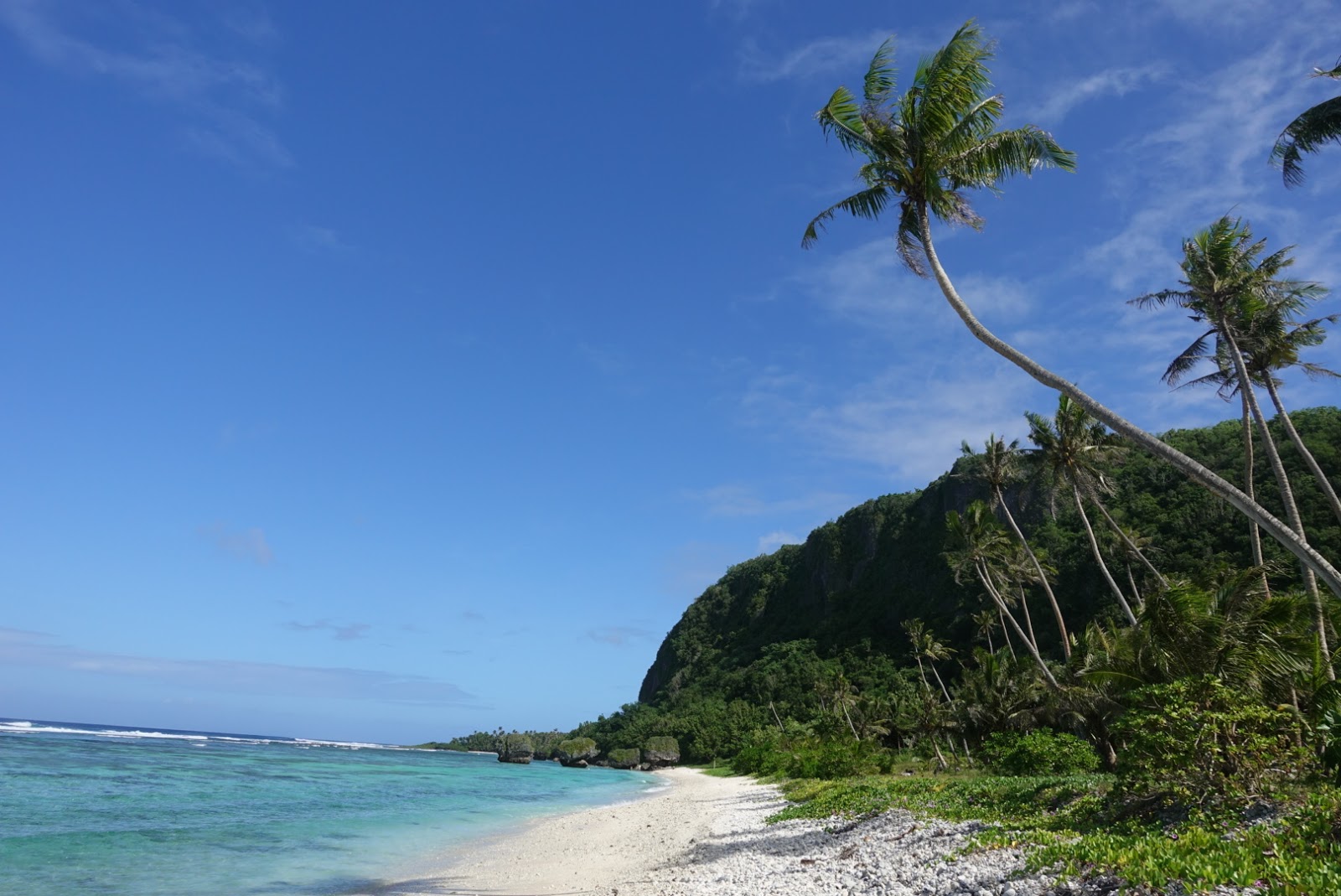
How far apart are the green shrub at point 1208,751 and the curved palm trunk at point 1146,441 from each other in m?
2.14

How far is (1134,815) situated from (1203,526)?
175 feet

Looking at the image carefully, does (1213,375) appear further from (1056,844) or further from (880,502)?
(880,502)

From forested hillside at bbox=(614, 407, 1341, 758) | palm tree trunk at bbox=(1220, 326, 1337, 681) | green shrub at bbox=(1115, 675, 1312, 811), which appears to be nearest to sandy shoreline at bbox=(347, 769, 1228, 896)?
green shrub at bbox=(1115, 675, 1312, 811)

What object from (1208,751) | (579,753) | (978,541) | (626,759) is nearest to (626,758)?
(626,759)

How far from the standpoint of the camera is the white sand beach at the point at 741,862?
8992 millimetres

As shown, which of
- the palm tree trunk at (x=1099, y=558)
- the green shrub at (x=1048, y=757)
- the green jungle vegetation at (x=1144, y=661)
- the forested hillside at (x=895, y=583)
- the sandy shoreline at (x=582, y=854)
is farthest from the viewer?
the forested hillside at (x=895, y=583)

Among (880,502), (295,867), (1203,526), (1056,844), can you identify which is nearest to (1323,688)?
(1056,844)

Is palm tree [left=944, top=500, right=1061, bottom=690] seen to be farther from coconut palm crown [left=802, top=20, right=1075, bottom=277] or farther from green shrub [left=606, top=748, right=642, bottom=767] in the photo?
green shrub [left=606, top=748, right=642, bottom=767]

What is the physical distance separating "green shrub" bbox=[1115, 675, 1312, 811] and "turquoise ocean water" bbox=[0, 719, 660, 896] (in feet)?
40.8

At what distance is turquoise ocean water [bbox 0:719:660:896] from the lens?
13469mm

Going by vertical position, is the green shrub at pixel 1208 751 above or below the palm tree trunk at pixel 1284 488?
below

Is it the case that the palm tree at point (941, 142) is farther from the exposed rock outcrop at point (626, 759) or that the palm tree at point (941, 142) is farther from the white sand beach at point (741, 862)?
the exposed rock outcrop at point (626, 759)

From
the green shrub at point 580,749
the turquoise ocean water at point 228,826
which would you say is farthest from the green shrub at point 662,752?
the turquoise ocean water at point 228,826

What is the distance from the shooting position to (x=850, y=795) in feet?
62.1
